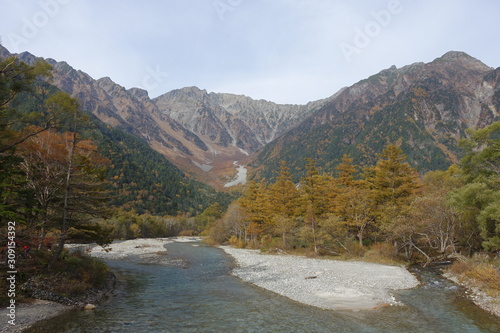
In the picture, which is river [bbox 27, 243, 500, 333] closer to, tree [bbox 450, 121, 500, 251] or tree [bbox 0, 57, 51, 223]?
tree [bbox 450, 121, 500, 251]

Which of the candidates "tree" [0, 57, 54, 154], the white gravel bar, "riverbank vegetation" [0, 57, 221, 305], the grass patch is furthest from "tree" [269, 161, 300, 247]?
"tree" [0, 57, 54, 154]

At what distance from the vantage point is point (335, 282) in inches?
873

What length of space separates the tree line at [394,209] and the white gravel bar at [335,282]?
6.92 metres

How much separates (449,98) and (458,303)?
21441 centimetres

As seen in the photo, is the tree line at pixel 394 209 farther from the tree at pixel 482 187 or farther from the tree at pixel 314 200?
the tree at pixel 314 200

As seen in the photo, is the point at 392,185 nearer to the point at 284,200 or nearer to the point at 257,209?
the point at 284,200

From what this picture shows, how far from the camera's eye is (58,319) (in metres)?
13.6

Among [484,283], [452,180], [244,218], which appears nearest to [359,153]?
[244,218]

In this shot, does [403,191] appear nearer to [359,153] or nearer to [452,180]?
[452,180]

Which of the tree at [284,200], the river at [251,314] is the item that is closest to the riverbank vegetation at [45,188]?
the river at [251,314]

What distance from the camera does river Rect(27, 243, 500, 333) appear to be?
42.6ft

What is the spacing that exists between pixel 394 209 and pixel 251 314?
2809 centimetres

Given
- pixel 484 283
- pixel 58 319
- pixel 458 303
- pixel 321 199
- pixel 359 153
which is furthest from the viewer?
pixel 359 153

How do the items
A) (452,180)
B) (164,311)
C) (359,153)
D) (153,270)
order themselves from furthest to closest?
(359,153)
(452,180)
(153,270)
(164,311)
